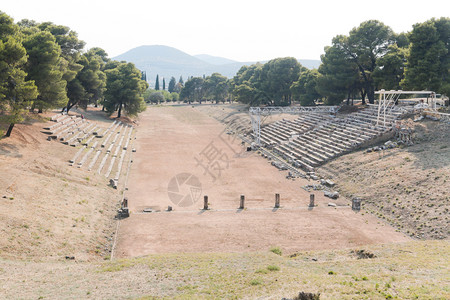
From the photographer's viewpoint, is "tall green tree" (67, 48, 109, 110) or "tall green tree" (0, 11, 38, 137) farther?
"tall green tree" (67, 48, 109, 110)

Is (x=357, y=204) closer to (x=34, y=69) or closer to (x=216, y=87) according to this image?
(x=34, y=69)

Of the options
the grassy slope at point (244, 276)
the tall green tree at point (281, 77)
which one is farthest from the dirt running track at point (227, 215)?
the tall green tree at point (281, 77)

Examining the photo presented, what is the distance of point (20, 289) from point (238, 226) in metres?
13.8

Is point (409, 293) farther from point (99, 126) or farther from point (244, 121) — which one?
point (244, 121)

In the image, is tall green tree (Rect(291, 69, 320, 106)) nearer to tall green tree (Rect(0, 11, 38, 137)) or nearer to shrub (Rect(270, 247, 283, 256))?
tall green tree (Rect(0, 11, 38, 137))

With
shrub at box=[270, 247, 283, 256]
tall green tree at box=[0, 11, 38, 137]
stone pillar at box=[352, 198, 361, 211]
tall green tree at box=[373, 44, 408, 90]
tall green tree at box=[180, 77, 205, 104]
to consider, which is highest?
tall green tree at box=[180, 77, 205, 104]

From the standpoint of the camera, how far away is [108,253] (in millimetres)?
19828

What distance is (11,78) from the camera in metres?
32.0

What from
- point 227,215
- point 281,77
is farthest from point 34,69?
point 281,77

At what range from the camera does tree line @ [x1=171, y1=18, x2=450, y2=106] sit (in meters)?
42.3

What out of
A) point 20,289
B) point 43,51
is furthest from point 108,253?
point 43,51

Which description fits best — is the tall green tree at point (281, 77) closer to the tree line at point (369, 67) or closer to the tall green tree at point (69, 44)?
the tree line at point (369, 67)

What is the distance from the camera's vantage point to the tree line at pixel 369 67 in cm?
4231

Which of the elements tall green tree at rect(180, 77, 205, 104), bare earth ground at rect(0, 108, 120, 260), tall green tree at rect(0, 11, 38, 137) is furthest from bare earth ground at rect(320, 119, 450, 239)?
tall green tree at rect(180, 77, 205, 104)
